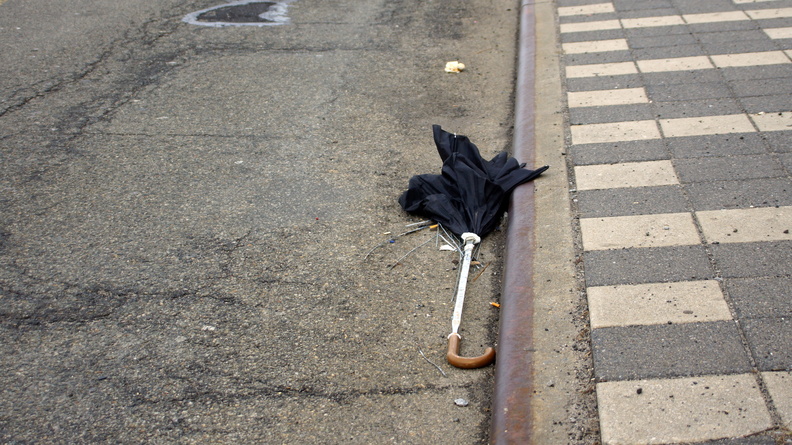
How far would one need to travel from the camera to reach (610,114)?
518 centimetres

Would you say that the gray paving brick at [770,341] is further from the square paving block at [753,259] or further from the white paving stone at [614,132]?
the white paving stone at [614,132]

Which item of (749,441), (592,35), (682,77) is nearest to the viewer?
(749,441)

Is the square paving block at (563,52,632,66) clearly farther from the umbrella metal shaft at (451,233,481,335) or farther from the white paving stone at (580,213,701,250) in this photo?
the umbrella metal shaft at (451,233,481,335)

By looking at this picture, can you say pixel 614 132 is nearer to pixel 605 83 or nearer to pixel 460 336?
pixel 605 83

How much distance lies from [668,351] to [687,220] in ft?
3.80

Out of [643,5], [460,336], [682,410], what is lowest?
[460,336]

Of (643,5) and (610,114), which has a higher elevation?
(643,5)

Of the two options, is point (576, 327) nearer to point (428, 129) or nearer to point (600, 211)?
point (600, 211)

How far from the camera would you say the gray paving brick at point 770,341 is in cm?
273

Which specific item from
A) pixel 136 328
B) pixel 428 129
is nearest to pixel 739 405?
pixel 136 328

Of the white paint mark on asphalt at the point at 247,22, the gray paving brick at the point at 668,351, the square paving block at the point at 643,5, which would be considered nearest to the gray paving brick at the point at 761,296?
the gray paving brick at the point at 668,351

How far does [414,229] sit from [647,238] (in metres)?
1.35

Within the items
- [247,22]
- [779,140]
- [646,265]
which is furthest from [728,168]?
[247,22]

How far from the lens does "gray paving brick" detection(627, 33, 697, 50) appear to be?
251 inches
